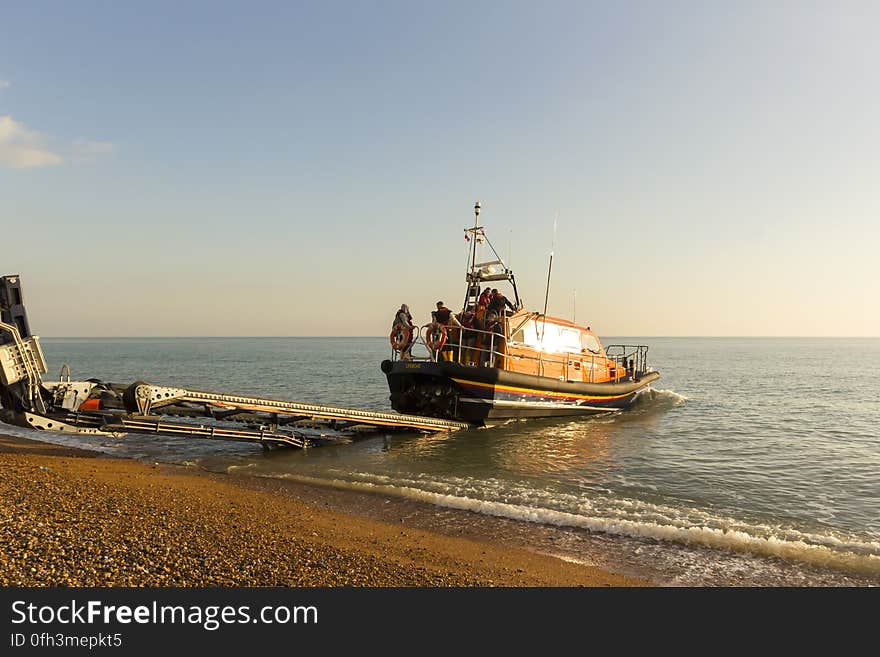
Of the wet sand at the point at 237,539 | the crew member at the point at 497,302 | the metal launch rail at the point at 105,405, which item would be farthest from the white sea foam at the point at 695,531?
the crew member at the point at 497,302

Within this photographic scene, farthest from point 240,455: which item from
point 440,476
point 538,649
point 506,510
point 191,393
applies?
point 538,649

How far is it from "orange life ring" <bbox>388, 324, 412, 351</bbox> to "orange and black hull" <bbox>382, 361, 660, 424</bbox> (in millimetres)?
505

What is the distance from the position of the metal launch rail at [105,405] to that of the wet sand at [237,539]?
3.06 ft

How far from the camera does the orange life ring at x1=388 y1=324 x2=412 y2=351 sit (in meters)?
14.5

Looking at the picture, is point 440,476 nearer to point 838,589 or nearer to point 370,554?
point 370,554

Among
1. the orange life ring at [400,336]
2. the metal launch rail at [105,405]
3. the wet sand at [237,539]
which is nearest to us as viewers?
the wet sand at [237,539]

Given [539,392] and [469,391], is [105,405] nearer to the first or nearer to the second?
[469,391]

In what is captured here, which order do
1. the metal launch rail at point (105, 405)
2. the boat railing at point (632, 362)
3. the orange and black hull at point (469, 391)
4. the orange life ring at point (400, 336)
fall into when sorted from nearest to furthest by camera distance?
the metal launch rail at point (105, 405) → the orange and black hull at point (469, 391) → the orange life ring at point (400, 336) → the boat railing at point (632, 362)

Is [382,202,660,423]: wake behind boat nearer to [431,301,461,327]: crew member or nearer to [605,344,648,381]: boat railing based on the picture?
[431,301,461,327]: crew member

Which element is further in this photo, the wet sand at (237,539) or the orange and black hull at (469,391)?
the orange and black hull at (469,391)

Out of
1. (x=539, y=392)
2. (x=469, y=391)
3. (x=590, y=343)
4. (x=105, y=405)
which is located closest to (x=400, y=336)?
(x=469, y=391)

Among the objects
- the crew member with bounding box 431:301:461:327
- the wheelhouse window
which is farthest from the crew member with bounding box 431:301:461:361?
the wheelhouse window

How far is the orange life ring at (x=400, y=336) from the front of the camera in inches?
570

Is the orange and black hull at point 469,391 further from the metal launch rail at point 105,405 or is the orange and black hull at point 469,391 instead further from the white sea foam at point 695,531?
the white sea foam at point 695,531
